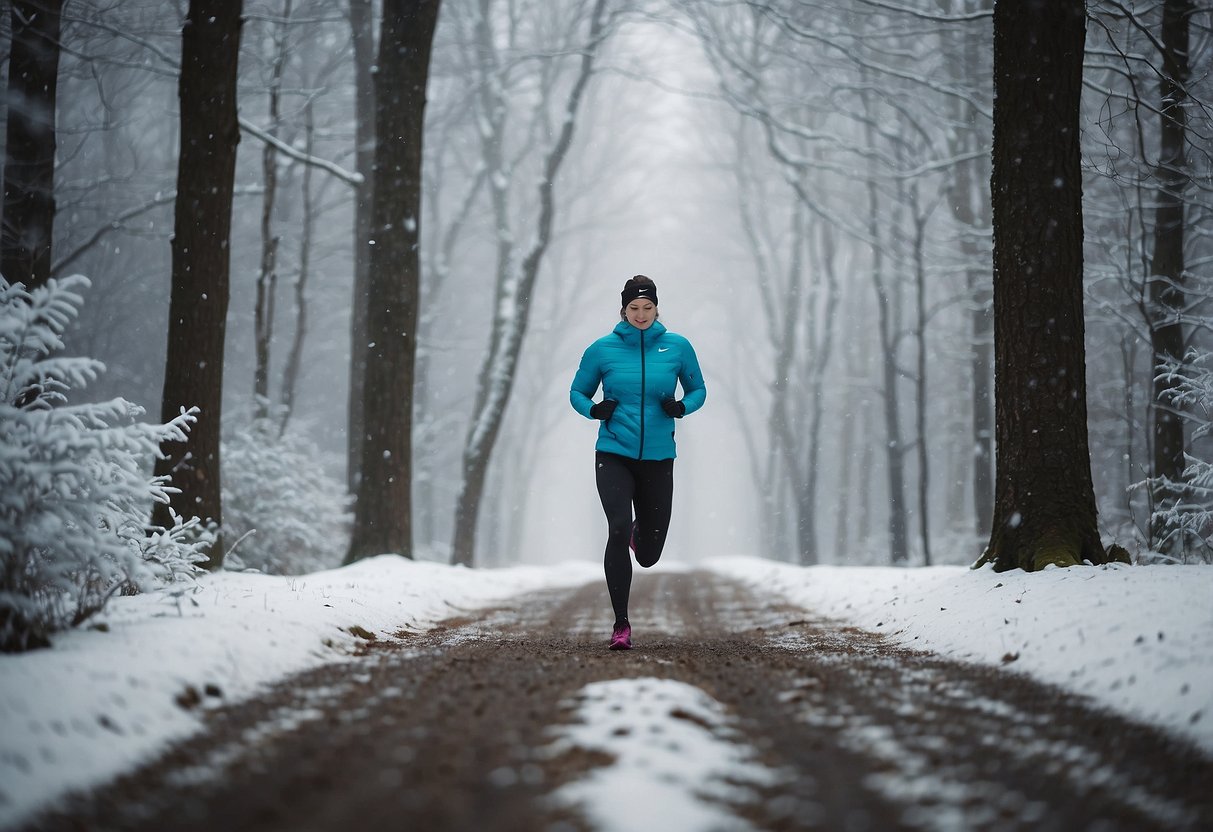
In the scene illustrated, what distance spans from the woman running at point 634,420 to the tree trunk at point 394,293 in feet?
16.6

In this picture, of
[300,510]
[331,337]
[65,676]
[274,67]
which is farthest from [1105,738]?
[331,337]

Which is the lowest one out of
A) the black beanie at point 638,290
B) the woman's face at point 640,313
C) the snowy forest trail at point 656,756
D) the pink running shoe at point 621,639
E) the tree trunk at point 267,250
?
the pink running shoe at point 621,639

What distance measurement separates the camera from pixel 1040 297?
571 centimetres

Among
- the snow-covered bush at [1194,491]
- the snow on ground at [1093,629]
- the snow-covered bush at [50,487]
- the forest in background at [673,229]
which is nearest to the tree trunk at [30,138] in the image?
the forest in background at [673,229]

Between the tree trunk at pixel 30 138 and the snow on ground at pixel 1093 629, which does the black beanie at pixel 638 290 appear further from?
the tree trunk at pixel 30 138

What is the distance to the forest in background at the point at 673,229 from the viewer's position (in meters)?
11.1

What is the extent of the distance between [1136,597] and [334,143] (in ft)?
84.2

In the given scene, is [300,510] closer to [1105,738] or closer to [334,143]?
[1105,738]

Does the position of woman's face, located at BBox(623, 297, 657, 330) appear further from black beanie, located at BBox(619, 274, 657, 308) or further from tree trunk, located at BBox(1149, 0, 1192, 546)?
tree trunk, located at BBox(1149, 0, 1192, 546)

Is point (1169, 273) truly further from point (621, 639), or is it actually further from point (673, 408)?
point (621, 639)

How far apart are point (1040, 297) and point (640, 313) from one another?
275cm

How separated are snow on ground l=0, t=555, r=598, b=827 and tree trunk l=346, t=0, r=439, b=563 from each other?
156 inches

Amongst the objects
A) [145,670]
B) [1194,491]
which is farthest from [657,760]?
[1194,491]

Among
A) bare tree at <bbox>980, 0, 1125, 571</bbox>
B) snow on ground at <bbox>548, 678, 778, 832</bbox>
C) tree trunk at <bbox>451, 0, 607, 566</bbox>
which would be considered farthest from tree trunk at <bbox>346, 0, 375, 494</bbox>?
snow on ground at <bbox>548, 678, 778, 832</bbox>
